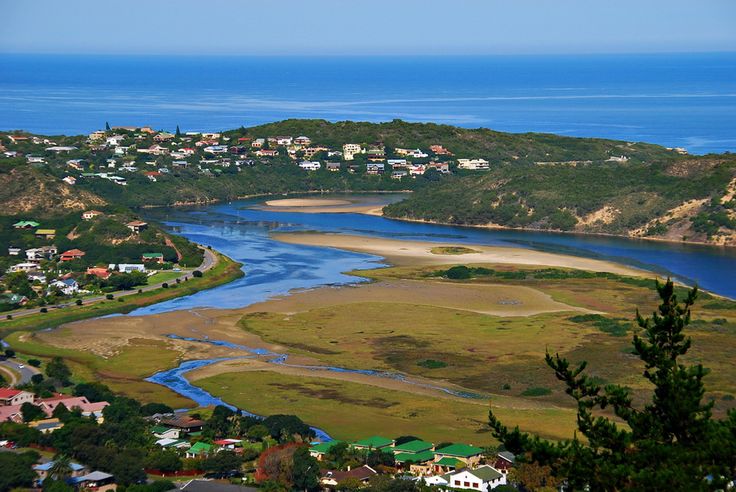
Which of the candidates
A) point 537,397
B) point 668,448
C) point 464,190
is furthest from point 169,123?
point 668,448

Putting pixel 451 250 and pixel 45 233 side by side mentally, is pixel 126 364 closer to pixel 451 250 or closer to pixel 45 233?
pixel 45 233

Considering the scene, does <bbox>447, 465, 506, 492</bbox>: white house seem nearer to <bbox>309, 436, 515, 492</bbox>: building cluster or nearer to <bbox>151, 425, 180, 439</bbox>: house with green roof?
<bbox>309, 436, 515, 492</bbox>: building cluster

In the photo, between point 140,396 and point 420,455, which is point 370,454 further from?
point 140,396

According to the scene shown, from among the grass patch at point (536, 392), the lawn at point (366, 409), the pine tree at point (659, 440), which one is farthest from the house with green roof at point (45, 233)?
the pine tree at point (659, 440)

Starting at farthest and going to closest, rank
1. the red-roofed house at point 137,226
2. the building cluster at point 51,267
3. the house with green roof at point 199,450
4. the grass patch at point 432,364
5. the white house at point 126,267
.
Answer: the red-roofed house at point 137,226, the white house at point 126,267, the building cluster at point 51,267, the grass patch at point 432,364, the house with green roof at point 199,450

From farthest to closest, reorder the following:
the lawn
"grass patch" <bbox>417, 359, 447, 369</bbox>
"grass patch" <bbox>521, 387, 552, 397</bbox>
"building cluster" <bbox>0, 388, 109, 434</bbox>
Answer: "grass patch" <bbox>417, 359, 447, 369</bbox> < "grass patch" <bbox>521, 387, 552, 397</bbox> < the lawn < "building cluster" <bbox>0, 388, 109, 434</bbox>

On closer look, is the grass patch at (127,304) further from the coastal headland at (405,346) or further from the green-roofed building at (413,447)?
the green-roofed building at (413,447)

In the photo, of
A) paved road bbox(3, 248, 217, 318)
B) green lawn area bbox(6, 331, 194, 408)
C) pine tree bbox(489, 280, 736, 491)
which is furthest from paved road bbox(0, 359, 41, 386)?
pine tree bbox(489, 280, 736, 491)

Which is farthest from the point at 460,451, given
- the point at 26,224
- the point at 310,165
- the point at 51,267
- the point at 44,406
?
the point at 310,165
